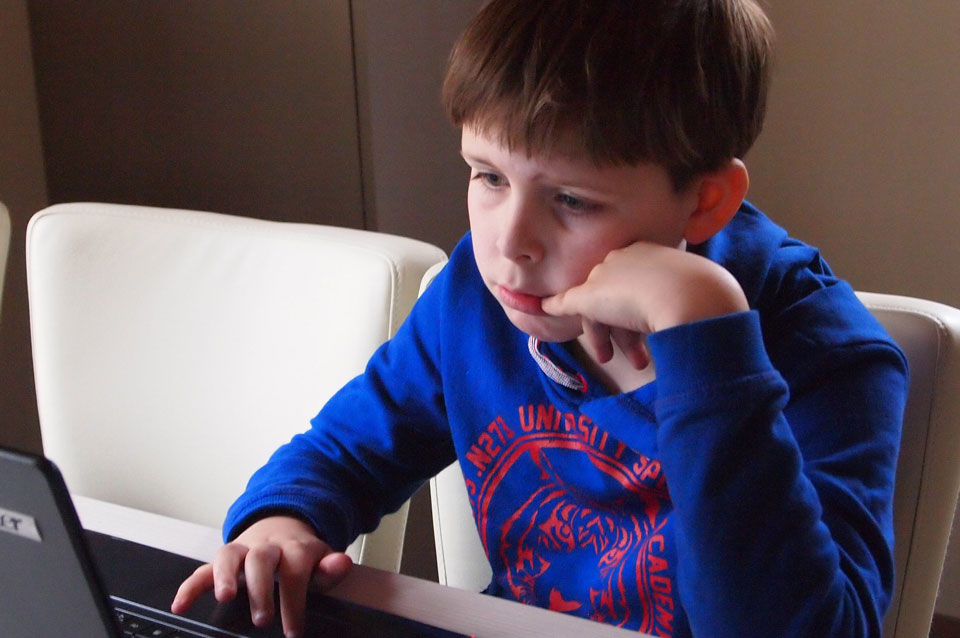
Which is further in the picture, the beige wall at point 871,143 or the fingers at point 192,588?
the beige wall at point 871,143

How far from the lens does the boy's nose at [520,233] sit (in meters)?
0.68

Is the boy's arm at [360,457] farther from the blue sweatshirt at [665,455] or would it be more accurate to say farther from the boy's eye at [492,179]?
the boy's eye at [492,179]

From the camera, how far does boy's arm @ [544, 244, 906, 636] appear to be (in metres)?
0.61

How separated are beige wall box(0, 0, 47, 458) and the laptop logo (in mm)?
1691

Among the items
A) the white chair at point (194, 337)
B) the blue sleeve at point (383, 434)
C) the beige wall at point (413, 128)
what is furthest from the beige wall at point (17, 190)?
the blue sleeve at point (383, 434)

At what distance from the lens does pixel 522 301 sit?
735 millimetres

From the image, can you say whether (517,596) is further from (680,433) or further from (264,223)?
(264,223)

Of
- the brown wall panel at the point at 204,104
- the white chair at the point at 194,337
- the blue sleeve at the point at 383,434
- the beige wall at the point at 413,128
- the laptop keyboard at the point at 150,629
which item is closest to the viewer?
the laptop keyboard at the point at 150,629

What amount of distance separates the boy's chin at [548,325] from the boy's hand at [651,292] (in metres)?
0.03

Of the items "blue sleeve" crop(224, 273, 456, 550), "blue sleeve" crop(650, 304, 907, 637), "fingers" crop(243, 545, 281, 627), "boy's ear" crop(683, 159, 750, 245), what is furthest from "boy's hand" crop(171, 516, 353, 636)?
"boy's ear" crop(683, 159, 750, 245)

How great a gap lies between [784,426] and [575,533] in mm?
287

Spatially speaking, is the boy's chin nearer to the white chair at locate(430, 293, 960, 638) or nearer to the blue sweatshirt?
the blue sweatshirt

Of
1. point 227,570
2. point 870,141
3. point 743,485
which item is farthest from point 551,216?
point 870,141

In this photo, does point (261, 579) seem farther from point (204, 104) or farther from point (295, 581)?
point (204, 104)
